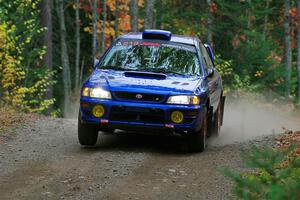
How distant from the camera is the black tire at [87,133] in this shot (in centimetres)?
1062

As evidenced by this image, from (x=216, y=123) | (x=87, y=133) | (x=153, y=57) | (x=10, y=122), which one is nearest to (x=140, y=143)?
(x=87, y=133)

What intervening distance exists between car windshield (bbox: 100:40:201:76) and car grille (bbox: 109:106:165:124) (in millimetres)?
1050

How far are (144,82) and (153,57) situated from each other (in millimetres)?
1068

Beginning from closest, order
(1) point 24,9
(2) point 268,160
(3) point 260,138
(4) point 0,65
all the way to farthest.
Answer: (2) point 268,160 < (3) point 260,138 < (4) point 0,65 < (1) point 24,9

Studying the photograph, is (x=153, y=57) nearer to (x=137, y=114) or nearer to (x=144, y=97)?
(x=144, y=97)

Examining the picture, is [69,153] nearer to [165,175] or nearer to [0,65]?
[165,175]

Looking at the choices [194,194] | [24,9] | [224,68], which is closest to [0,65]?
[24,9]

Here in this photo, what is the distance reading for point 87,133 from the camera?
35.4 feet

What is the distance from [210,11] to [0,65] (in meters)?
11.4

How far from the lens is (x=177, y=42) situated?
11.9 m

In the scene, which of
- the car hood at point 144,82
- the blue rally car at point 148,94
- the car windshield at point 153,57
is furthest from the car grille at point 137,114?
the car windshield at point 153,57

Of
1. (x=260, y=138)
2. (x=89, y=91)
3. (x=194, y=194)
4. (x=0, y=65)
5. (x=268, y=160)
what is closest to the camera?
(x=268, y=160)

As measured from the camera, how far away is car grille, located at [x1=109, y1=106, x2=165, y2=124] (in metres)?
10.1

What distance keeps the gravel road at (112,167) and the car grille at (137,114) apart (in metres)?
0.53
